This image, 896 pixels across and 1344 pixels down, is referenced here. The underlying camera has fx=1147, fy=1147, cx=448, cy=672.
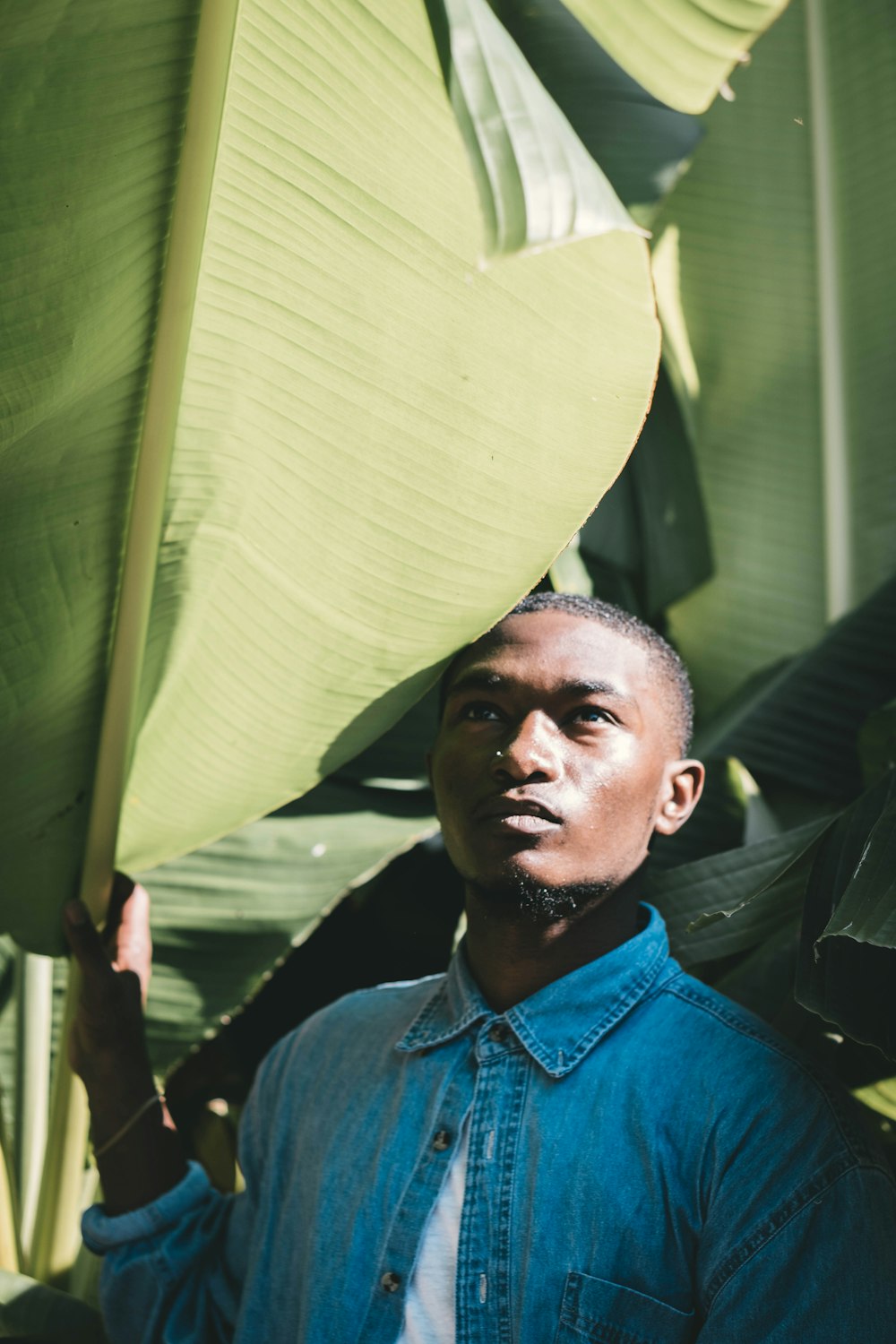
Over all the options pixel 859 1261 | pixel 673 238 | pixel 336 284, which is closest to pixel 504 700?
pixel 336 284

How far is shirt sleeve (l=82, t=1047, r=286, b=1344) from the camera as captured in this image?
108 cm

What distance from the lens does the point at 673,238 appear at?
5.62ft

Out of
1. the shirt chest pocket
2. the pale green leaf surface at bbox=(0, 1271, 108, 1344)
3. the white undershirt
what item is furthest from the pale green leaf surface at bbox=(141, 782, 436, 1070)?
the shirt chest pocket

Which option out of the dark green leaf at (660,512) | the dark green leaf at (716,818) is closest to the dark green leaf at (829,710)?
the dark green leaf at (716,818)

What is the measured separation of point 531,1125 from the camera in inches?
34.9

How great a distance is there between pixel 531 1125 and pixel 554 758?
29 cm

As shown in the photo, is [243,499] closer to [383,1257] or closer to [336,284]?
[336,284]

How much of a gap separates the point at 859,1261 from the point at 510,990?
35 cm

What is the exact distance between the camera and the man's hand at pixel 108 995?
1112 mm

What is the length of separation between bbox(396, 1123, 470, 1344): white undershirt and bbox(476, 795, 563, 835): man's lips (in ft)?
0.83

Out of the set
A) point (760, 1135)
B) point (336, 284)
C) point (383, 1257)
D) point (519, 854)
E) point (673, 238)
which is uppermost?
point (336, 284)

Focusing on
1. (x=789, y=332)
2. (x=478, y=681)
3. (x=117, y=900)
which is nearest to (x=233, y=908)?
(x=117, y=900)

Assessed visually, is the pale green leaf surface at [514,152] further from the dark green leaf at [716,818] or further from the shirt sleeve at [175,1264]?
the shirt sleeve at [175,1264]

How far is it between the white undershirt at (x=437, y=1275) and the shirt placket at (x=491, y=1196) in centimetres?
1
